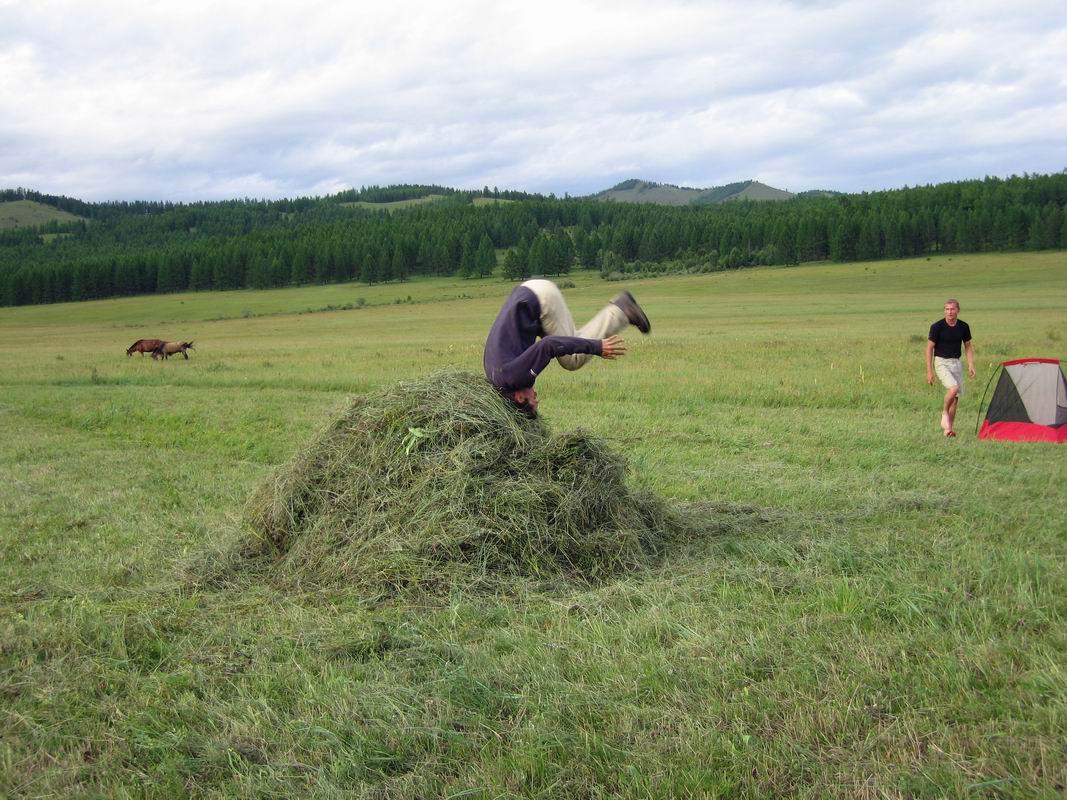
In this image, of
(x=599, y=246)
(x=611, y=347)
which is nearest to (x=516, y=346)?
(x=611, y=347)

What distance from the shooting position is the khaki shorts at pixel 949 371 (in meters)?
13.1

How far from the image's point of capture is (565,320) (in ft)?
22.7

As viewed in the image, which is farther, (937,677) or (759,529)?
(759,529)

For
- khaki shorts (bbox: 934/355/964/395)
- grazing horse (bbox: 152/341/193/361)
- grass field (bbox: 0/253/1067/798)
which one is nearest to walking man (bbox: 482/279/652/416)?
grass field (bbox: 0/253/1067/798)

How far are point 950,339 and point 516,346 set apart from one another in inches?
382

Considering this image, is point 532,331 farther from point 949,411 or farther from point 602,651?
point 949,411

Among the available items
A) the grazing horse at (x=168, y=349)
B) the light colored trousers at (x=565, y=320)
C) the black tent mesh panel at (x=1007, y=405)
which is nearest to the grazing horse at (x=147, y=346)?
the grazing horse at (x=168, y=349)

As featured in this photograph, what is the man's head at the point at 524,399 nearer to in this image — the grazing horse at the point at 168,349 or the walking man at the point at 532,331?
the walking man at the point at 532,331

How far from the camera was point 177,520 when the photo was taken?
8.57m

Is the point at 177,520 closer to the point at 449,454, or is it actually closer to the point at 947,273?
the point at 449,454

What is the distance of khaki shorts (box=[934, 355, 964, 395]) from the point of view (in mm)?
13055

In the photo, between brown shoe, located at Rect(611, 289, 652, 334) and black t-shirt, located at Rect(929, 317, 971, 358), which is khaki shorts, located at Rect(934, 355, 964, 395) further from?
brown shoe, located at Rect(611, 289, 652, 334)

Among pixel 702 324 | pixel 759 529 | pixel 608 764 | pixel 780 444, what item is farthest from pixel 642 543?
pixel 702 324

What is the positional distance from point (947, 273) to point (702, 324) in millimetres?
47732
